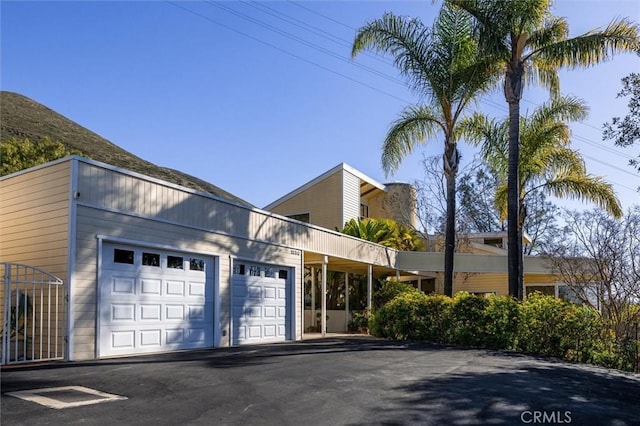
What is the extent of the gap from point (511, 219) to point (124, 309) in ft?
34.6

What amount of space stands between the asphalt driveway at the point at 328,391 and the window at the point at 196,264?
2.51 m

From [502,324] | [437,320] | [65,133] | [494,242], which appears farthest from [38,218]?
[65,133]

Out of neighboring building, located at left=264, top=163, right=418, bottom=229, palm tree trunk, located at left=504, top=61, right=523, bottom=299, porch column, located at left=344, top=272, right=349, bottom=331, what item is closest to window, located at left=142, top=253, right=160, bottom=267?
palm tree trunk, located at left=504, top=61, right=523, bottom=299

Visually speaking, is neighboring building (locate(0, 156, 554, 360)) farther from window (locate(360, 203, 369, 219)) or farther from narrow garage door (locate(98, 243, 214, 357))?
window (locate(360, 203, 369, 219))

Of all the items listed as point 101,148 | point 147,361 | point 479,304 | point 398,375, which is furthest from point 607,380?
point 101,148

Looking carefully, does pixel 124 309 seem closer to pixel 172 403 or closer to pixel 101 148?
pixel 172 403

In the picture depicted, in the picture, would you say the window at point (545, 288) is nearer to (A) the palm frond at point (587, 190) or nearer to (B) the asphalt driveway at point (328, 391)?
(A) the palm frond at point (587, 190)

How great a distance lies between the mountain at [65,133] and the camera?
57.9m

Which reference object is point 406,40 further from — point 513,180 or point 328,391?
point 328,391

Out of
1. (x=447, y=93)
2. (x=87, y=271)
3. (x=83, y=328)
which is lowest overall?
(x=83, y=328)

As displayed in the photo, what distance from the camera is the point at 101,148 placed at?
2655 inches

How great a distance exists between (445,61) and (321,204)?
459 inches

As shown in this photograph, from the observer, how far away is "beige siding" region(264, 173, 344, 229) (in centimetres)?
2762

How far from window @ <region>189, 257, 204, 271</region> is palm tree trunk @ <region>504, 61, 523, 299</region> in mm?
8314
